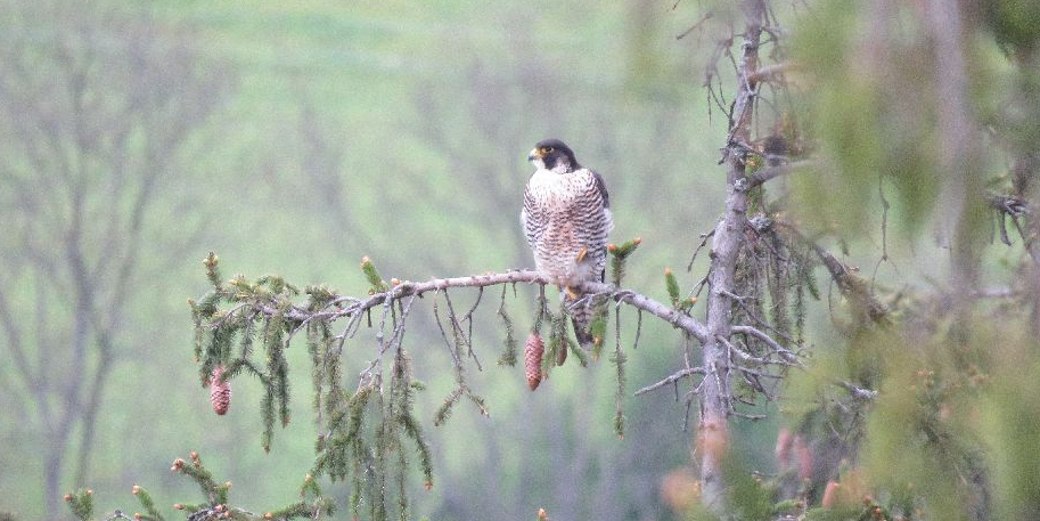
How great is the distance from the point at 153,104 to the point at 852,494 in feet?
67.1

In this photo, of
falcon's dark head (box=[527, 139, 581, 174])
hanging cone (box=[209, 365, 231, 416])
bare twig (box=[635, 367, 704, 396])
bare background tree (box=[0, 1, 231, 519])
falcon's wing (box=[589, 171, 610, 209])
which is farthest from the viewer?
bare background tree (box=[0, 1, 231, 519])

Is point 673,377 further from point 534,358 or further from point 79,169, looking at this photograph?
point 79,169

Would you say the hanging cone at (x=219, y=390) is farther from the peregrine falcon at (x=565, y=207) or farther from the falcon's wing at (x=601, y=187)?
the falcon's wing at (x=601, y=187)

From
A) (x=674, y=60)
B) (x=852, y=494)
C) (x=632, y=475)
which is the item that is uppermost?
(x=674, y=60)

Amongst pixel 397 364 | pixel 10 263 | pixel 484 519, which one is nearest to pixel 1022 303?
pixel 397 364

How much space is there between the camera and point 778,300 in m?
4.54

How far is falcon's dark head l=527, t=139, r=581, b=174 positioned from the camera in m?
6.48

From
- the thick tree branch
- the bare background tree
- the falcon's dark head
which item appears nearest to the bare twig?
the thick tree branch

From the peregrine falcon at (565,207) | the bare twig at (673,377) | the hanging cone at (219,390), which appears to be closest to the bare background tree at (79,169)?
the peregrine falcon at (565,207)

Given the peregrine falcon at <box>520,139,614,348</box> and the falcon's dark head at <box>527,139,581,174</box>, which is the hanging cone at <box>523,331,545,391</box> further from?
the falcon's dark head at <box>527,139,581,174</box>

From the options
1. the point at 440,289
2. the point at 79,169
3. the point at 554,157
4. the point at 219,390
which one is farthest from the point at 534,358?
the point at 79,169

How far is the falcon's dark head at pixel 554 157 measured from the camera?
648cm

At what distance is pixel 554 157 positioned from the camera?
658 cm

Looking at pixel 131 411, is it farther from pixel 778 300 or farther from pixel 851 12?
pixel 851 12
